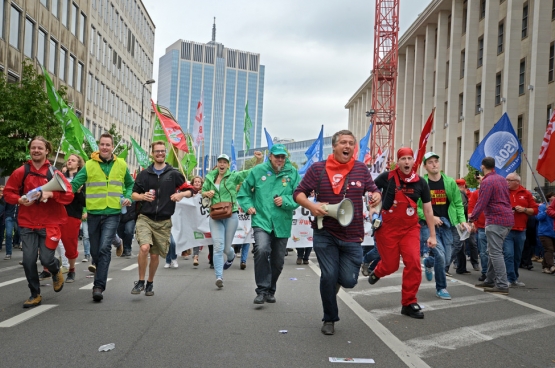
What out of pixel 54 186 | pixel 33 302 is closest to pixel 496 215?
pixel 54 186

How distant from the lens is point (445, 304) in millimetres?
7875

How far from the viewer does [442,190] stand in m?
8.80

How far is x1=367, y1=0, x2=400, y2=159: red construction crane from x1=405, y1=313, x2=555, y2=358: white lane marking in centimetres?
5507

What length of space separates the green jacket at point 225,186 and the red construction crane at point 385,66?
52.2m

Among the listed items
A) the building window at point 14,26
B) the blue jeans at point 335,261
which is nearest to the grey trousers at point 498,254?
the blue jeans at point 335,261

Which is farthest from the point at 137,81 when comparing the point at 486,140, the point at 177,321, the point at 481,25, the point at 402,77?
the point at 177,321

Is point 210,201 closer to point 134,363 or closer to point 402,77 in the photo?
point 134,363

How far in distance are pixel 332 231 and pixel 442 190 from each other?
11.1ft

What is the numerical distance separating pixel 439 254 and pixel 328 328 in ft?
9.99

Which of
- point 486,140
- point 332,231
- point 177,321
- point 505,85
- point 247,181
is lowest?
point 177,321

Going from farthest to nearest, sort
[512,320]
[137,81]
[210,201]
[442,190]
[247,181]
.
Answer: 1. [137,81]
2. [210,201]
3. [442,190]
4. [247,181]
5. [512,320]

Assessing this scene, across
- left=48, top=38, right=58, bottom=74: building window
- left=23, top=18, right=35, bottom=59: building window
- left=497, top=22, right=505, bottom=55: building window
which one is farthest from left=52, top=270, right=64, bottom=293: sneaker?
left=497, top=22, right=505, bottom=55: building window

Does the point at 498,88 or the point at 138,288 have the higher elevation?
the point at 498,88

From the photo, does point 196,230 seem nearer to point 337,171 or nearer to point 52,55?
point 337,171
